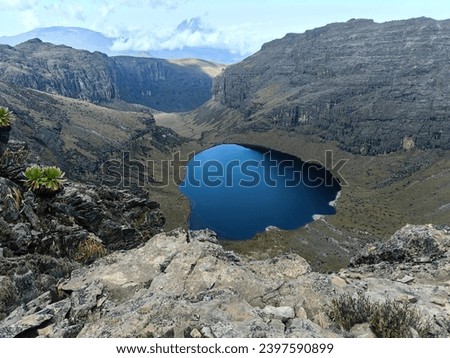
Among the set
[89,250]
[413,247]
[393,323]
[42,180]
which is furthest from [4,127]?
[413,247]

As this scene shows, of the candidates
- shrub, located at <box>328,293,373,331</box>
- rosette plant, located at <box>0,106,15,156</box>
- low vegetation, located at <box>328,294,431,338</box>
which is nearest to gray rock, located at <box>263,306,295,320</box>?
shrub, located at <box>328,293,373,331</box>

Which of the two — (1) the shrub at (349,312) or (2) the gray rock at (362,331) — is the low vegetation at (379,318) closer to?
(1) the shrub at (349,312)

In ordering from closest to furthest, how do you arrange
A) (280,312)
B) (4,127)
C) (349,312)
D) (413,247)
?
(280,312), (349,312), (413,247), (4,127)

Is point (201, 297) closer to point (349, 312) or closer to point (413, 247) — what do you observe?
point (349, 312)

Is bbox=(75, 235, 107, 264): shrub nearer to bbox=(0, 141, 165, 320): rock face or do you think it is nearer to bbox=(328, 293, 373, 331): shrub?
bbox=(0, 141, 165, 320): rock face

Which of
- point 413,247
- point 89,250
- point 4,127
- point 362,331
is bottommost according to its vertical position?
point 89,250
